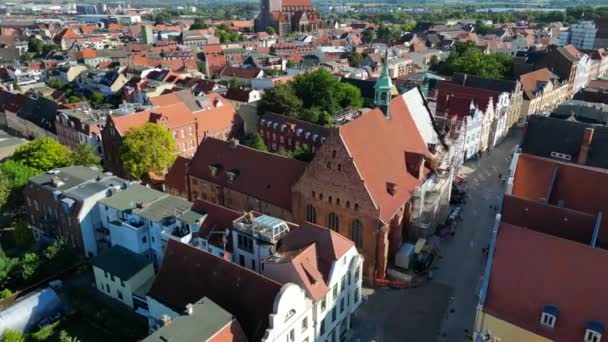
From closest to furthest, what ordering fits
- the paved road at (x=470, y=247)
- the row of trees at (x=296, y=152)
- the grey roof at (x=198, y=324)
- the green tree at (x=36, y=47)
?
the grey roof at (x=198, y=324) < the paved road at (x=470, y=247) < the row of trees at (x=296, y=152) < the green tree at (x=36, y=47)

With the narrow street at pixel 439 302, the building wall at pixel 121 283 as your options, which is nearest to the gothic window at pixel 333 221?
the narrow street at pixel 439 302

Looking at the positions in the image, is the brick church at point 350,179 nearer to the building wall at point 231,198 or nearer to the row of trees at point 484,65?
the building wall at point 231,198

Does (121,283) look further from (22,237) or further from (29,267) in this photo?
(22,237)

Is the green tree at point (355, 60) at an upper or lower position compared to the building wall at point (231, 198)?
upper

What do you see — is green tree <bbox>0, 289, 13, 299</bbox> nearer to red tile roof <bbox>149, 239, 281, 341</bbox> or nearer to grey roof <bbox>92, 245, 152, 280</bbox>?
grey roof <bbox>92, 245, 152, 280</bbox>

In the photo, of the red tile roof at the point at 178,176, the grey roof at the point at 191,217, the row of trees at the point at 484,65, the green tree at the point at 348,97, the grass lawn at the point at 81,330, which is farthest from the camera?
the row of trees at the point at 484,65

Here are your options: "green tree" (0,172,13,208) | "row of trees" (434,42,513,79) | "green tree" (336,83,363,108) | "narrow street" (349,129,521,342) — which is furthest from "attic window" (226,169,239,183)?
"row of trees" (434,42,513,79)

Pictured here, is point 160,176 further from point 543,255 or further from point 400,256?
point 543,255
